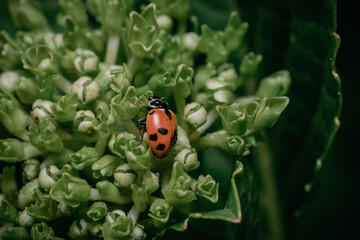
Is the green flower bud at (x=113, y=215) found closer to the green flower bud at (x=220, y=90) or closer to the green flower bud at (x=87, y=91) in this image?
the green flower bud at (x=87, y=91)

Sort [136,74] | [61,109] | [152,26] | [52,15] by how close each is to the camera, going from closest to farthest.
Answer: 1. [61,109]
2. [152,26]
3. [136,74]
4. [52,15]

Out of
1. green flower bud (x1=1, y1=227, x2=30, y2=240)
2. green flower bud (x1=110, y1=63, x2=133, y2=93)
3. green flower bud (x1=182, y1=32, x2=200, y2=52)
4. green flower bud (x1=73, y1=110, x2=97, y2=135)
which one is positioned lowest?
green flower bud (x1=1, y1=227, x2=30, y2=240)

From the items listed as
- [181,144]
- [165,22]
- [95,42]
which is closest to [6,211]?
[181,144]

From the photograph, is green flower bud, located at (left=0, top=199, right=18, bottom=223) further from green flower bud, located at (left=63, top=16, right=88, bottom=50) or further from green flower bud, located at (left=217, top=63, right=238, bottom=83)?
green flower bud, located at (left=217, top=63, right=238, bottom=83)

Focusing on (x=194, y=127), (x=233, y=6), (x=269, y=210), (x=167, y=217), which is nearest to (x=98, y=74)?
(x=194, y=127)

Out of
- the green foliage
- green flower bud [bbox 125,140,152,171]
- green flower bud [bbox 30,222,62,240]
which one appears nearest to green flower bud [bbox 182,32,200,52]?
the green foliage

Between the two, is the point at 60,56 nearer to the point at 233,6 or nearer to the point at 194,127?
the point at 194,127
